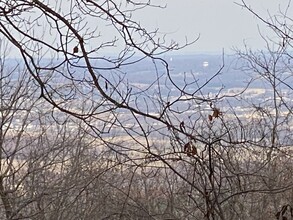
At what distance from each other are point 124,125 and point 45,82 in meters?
0.44

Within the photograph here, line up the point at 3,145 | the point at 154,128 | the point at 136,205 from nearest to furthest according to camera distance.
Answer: the point at 154,128, the point at 136,205, the point at 3,145

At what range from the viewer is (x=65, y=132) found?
970 cm

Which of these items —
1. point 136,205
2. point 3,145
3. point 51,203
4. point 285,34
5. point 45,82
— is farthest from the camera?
point 3,145

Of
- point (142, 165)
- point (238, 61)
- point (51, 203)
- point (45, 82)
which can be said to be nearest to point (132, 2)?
point (45, 82)

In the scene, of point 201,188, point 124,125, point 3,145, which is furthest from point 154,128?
point 3,145

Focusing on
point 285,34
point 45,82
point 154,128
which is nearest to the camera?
point 45,82

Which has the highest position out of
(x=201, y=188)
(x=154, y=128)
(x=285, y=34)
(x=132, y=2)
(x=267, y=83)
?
(x=267, y=83)

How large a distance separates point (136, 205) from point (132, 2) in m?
3.46

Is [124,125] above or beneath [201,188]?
above

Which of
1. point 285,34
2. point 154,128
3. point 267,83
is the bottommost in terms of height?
point 154,128

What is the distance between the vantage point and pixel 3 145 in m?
9.82

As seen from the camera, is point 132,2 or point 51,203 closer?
point 132,2

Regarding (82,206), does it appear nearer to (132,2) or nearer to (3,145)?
(3,145)

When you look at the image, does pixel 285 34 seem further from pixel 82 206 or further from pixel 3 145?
pixel 3 145
